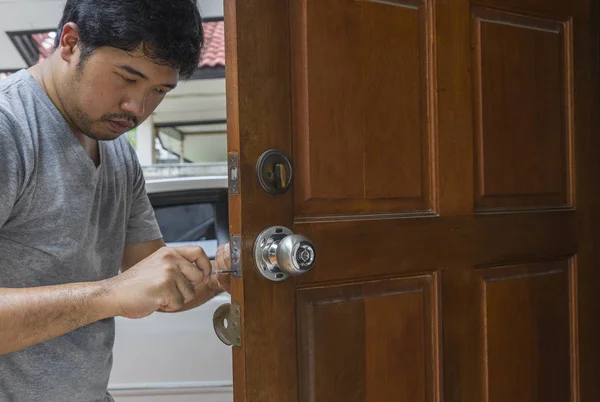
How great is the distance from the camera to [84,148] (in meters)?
1.58

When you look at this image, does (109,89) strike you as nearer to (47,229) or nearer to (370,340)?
(47,229)

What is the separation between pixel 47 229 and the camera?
1427mm

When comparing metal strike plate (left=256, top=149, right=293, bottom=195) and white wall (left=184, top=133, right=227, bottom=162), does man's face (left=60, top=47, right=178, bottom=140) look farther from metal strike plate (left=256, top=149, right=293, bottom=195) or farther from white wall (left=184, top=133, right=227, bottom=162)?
white wall (left=184, top=133, right=227, bottom=162)

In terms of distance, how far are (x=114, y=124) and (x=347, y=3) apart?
66 centimetres

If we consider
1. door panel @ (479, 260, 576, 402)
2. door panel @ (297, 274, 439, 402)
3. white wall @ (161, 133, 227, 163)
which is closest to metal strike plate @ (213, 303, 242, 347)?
door panel @ (297, 274, 439, 402)

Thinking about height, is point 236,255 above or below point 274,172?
below

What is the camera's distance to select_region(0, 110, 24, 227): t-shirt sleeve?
4.18 feet

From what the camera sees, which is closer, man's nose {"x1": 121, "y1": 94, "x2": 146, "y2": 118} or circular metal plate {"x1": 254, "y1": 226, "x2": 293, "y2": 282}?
→ circular metal plate {"x1": 254, "y1": 226, "x2": 293, "y2": 282}

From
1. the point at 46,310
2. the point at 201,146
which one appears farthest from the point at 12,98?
the point at 201,146

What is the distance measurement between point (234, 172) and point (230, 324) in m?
0.30

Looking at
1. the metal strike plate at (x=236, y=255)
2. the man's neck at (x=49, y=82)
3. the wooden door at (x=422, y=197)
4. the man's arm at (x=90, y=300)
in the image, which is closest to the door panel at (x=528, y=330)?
the wooden door at (x=422, y=197)

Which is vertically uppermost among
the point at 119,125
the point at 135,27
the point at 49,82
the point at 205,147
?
the point at 205,147

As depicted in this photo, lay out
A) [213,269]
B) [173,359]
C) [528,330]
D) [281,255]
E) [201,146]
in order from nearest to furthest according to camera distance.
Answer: [281,255] → [528,330] → [213,269] → [173,359] → [201,146]

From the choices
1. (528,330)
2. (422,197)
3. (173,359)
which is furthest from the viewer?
(173,359)
